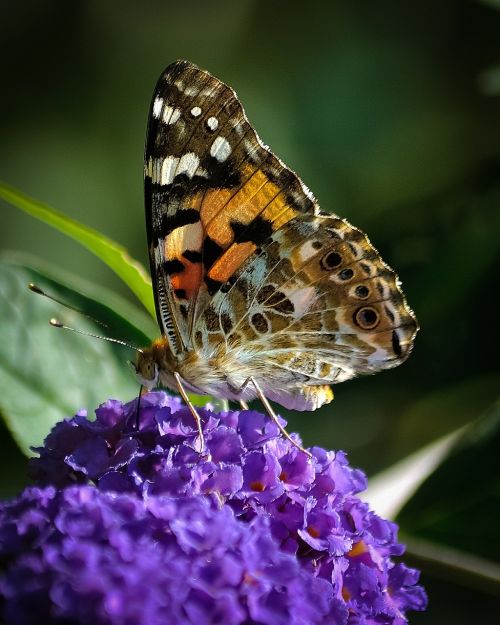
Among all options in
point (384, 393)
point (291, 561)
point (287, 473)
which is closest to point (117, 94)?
point (384, 393)

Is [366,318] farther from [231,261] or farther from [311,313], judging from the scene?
[231,261]

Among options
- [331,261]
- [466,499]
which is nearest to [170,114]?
[331,261]

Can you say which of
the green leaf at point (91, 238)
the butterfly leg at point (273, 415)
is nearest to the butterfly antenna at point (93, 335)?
the green leaf at point (91, 238)

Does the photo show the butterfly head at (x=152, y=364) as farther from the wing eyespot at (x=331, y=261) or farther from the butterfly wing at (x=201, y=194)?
the wing eyespot at (x=331, y=261)

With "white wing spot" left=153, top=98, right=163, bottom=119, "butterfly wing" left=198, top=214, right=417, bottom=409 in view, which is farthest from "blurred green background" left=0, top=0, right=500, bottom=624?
"white wing spot" left=153, top=98, right=163, bottom=119

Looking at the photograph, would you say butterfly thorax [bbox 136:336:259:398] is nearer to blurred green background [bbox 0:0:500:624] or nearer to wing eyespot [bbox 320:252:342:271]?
wing eyespot [bbox 320:252:342:271]
